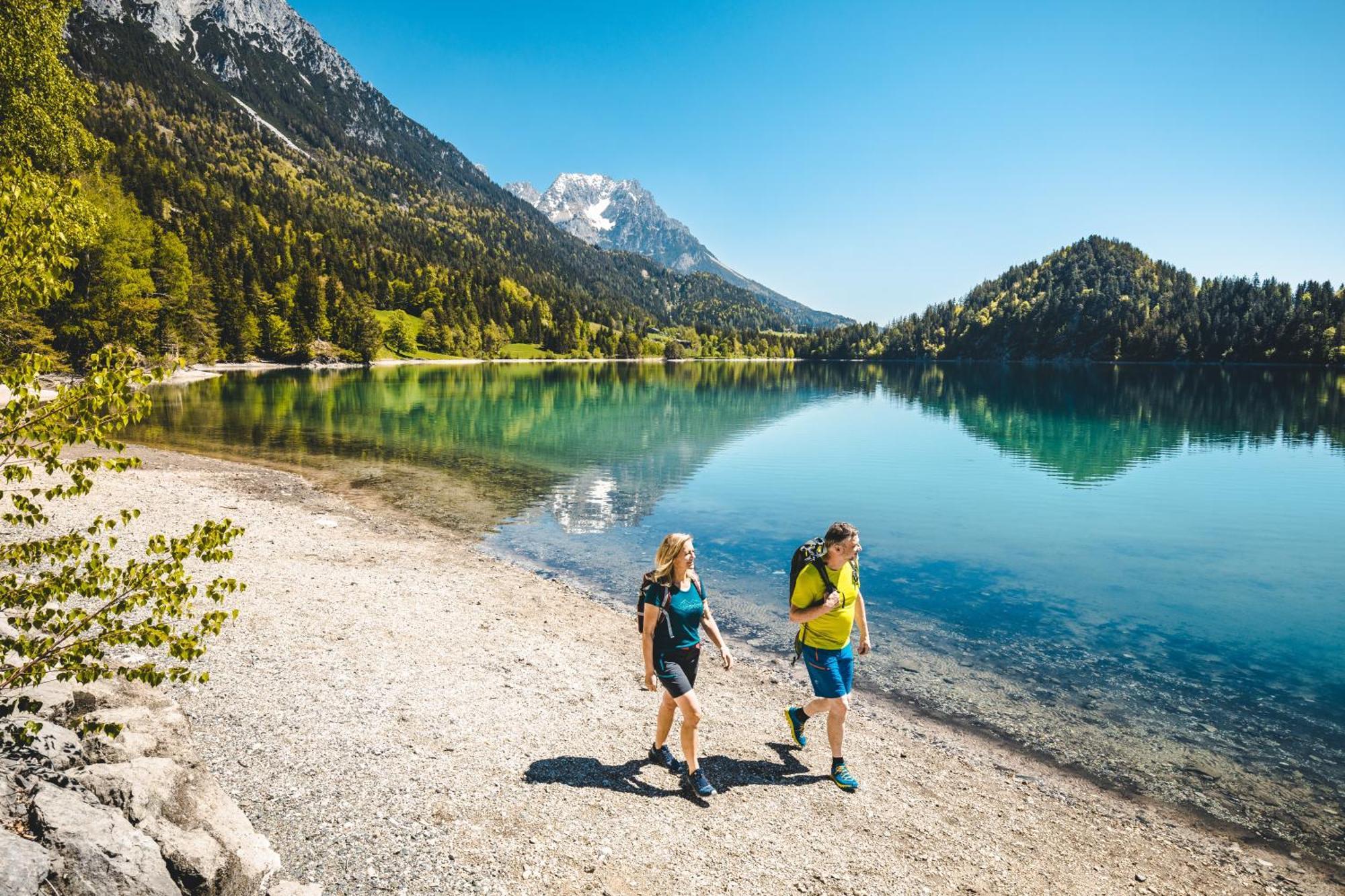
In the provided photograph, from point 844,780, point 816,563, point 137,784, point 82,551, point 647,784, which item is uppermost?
point 82,551

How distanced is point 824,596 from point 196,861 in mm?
7694

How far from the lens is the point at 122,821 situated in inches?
229

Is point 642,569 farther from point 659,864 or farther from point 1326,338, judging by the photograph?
point 1326,338

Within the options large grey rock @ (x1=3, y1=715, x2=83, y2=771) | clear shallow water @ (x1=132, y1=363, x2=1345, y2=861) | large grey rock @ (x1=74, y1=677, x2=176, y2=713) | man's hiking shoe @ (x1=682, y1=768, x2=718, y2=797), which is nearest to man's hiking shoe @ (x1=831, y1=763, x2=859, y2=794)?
man's hiking shoe @ (x1=682, y1=768, x2=718, y2=797)

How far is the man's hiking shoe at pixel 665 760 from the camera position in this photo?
10.3 m

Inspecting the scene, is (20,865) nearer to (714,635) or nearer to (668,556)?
(668,556)

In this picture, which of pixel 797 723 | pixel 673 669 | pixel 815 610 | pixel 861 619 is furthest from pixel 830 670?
pixel 673 669

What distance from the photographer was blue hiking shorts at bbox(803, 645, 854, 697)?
10.0m

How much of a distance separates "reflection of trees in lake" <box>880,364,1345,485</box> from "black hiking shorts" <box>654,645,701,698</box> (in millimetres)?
38438

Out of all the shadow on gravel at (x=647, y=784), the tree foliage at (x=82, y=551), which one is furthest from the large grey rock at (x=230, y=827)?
the shadow on gravel at (x=647, y=784)

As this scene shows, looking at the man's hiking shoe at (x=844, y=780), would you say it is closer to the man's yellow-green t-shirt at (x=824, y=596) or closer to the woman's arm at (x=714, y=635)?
the man's yellow-green t-shirt at (x=824, y=596)

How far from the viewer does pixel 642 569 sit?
22969 mm

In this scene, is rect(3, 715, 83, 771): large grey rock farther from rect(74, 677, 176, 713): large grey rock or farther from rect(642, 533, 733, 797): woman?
rect(642, 533, 733, 797): woman

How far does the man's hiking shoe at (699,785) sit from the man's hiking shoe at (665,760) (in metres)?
0.53
